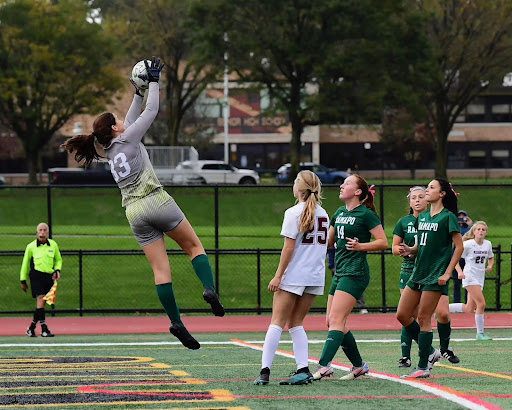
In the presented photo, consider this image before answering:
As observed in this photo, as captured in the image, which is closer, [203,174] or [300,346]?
[300,346]

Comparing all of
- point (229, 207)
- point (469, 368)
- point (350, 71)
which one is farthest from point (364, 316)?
point (350, 71)

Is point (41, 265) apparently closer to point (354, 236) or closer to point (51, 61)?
point (354, 236)

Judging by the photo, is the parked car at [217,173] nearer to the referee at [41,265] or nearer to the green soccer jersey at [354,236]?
the referee at [41,265]

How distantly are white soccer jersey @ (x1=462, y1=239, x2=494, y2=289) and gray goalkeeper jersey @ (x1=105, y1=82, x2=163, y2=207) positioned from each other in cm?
763

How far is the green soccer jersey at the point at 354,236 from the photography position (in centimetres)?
948

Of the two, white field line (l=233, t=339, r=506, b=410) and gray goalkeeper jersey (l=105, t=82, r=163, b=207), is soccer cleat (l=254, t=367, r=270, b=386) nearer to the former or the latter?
white field line (l=233, t=339, r=506, b=410)

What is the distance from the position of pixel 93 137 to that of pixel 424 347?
3645 mm

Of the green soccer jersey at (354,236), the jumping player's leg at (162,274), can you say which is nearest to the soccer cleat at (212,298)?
the jumping player's leg at (162,274)

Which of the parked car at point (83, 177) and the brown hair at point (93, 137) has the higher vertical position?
the parked car at point (83, 177)

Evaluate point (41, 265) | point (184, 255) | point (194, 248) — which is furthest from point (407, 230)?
point (184, 255)

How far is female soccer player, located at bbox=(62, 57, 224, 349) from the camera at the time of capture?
8.58 meters

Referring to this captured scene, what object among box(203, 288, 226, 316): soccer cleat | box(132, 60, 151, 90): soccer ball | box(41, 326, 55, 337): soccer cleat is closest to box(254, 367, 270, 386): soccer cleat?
box(203, 288, 226, 316): soccer cleat

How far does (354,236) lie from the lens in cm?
953

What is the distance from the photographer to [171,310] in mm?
8953
